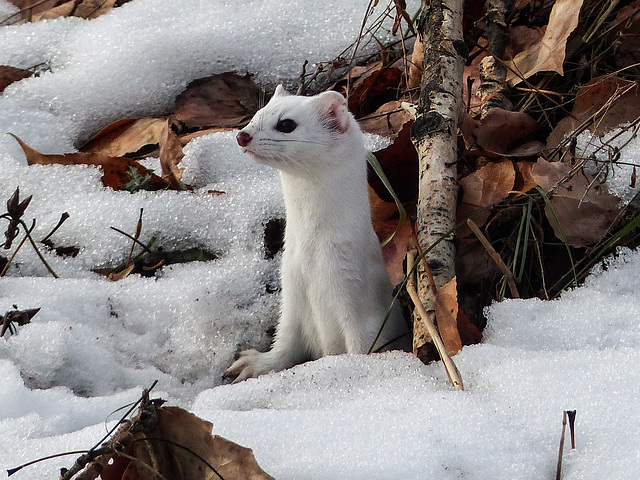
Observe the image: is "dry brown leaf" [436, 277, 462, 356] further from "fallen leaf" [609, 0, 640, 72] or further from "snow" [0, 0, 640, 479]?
"fallen leaf" [609, 0, 640, 72]

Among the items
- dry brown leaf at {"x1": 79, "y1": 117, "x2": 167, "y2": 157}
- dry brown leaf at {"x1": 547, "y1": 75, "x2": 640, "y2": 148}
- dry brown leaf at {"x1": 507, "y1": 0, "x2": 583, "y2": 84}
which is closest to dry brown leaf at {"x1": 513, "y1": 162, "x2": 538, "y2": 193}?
dry brown leaf at {"x1": 547, "y1": 75, "x2": 640, "y2": 148}

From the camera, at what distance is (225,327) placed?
2496mm

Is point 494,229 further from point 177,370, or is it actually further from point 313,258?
point 177,370

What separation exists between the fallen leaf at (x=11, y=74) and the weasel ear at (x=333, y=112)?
1.83 m

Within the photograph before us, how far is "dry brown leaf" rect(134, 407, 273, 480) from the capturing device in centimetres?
129

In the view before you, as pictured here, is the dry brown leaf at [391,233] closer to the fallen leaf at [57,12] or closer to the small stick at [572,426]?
the small stick at [572,426]

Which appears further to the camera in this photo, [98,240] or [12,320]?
[98,240]

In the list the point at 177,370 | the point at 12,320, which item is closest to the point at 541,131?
the point at 177,370

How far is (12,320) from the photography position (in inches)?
78.6

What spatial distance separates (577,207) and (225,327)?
119 cm

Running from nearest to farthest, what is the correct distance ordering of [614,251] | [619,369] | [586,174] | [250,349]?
[619,369] < [614,251] < [586,174] < [250,349]

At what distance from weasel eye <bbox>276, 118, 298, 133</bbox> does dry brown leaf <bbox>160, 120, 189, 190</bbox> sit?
71 centimetres

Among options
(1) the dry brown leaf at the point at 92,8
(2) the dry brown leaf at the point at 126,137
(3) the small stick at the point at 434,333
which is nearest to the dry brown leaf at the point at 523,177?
(3) the small stick at the point at 434,333

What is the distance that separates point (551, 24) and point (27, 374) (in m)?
2.06
